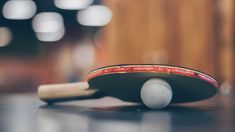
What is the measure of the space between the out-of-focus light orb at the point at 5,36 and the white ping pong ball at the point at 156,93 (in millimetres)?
9918

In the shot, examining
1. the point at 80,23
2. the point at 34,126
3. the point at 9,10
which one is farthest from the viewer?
the point at 80,23

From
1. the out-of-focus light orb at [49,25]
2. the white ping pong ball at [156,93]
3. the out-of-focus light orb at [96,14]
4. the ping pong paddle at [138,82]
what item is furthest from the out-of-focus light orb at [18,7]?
the white ping pong ball at [156,93]

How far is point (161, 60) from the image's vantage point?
2.88 metres

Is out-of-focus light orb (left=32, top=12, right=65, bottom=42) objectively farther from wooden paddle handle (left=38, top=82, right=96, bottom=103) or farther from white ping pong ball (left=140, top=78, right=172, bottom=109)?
white ping pong ball (left=140, top=78, right=172, bottom=109)

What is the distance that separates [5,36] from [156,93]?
10.3 metres

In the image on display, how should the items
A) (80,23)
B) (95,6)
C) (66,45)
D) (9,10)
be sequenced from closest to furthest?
(95,6) → (9,10) → (80,23) → (66,45)

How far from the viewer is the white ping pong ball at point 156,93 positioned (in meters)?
0.98

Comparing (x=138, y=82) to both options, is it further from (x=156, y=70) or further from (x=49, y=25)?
(x=49, y=25)

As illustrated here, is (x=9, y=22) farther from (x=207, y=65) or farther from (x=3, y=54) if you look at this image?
(x=207, y=65)

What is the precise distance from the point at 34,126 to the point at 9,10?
7.85 m

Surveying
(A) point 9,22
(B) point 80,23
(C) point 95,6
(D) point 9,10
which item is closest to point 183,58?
(C) point 95,6

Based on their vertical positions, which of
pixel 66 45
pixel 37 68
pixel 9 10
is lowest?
pixel 37 68

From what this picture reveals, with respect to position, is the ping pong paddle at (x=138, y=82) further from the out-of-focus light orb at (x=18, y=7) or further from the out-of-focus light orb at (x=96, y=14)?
the out-of-focus light orb at (x=18, y=7)

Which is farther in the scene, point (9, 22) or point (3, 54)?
point (3, 54)
